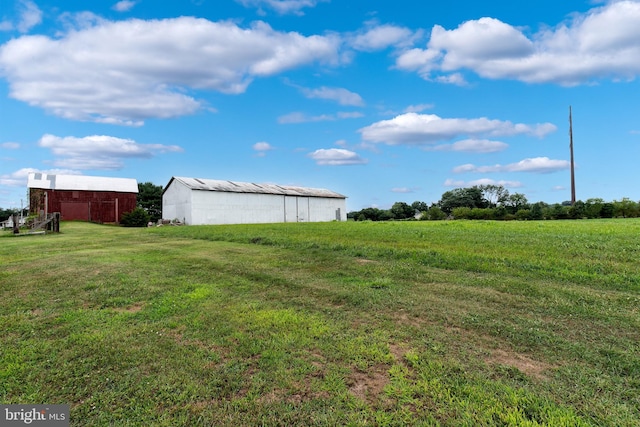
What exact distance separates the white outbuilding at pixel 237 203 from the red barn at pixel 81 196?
9.58m

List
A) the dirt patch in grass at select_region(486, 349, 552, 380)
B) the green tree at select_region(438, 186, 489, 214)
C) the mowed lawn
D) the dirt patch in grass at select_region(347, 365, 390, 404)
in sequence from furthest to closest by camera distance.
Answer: the green tree at select_region(438, 186, 489, 214) < the dirt patch in grass at select_region(486, 349, 552, 380) < the dirt patch in grass at select_region(347, 365, 390, 404) < the mowed lawn

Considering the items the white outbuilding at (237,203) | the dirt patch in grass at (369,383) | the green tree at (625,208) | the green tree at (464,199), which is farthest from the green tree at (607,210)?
the dirt patch in grass at (369,383)

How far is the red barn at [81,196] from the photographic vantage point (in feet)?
135

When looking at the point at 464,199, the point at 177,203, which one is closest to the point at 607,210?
the point at 464,199

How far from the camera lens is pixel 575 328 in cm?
454

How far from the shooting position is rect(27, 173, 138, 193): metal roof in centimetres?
4175

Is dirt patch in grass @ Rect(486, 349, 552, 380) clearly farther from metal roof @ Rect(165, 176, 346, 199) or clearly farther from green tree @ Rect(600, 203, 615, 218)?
green tree @ Rect(600, 203, 615, 218)

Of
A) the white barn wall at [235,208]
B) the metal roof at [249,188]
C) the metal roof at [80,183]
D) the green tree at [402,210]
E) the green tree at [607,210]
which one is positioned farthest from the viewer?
the green tree at [402,210]

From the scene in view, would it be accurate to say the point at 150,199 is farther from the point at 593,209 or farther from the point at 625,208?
the point at 625,208

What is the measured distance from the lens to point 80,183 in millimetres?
43750

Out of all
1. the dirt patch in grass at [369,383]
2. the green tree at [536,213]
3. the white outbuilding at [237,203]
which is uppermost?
the white outbuilding at [237,203]

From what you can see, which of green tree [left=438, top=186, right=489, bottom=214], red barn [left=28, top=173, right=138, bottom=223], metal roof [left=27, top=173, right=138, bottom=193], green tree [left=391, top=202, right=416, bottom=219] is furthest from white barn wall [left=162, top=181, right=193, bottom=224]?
green tree [left=438, top=186, right=489, bottom=214]

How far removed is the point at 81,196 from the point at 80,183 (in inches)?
90.6

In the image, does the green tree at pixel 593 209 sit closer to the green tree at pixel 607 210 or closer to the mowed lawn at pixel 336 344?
the green tree at pixel 607 210
